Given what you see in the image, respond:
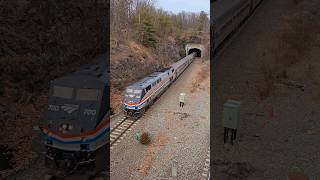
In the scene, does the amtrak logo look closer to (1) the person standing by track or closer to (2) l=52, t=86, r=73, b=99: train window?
(2) l=52, t=86, r=73, b=99: train window

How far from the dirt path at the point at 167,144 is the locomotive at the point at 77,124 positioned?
1.25 metres

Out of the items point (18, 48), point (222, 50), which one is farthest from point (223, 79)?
point (18, 48)

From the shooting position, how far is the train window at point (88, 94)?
1500cm

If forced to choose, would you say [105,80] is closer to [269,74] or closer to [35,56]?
[35,56]

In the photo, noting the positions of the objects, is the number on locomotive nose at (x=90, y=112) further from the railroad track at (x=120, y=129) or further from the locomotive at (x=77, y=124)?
the railroad track at (x=120, y=129)

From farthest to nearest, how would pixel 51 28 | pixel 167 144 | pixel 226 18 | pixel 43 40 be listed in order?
pixel 226 18 < pixel 51 28 < pixel 43 40 < pixel 167 144

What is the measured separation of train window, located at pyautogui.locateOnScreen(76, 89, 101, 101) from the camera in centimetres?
1500

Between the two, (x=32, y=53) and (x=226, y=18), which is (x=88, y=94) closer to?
(x=32, y=53)

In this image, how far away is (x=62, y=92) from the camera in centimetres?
1548

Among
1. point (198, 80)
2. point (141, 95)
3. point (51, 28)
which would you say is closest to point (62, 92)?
point (141, 95)

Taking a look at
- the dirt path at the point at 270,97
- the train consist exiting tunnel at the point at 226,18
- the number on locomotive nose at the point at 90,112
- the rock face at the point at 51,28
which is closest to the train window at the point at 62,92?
the number on locomotive nose at the point at 90,112

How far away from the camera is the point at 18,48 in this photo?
82.8 feet

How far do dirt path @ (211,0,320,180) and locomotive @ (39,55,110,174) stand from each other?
5124 mm

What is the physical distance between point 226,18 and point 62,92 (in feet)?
63.1
